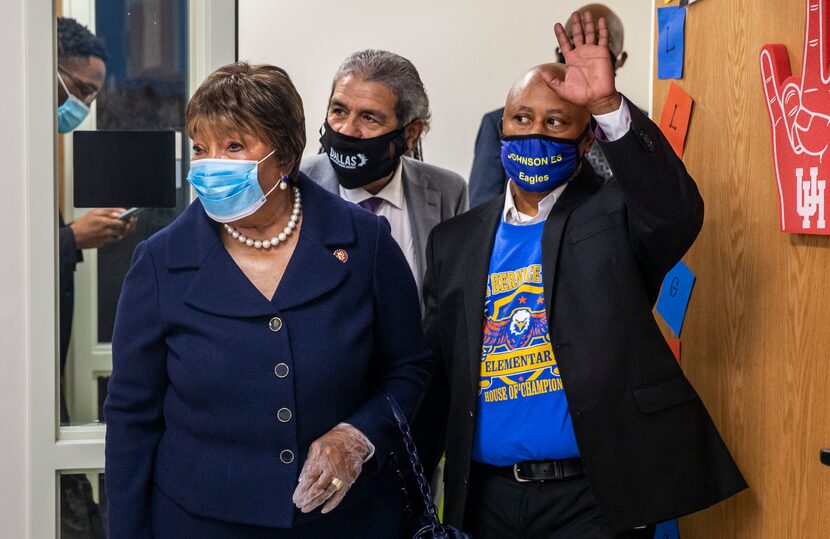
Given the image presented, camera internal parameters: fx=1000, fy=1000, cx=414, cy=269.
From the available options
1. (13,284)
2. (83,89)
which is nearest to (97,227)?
(13,284)

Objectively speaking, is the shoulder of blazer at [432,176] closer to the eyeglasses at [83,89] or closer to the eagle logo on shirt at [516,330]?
the eagle logo on shirt at [516,330]

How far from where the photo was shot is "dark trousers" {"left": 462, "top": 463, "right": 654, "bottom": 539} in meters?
2.01

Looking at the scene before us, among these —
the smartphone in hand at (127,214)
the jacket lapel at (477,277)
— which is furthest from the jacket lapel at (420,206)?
the smartphone in hand at (127,214)

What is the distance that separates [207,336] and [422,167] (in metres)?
1.06

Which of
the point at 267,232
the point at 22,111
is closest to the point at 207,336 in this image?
the point at 267,232

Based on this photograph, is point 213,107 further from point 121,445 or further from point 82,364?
point 82,364

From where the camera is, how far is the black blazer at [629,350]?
6.27 feet

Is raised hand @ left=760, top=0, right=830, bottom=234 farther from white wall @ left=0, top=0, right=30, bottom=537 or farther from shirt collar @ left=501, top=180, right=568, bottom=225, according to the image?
white wall @ left=0, top=0, right=30, bottom=537

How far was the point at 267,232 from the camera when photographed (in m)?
1.97

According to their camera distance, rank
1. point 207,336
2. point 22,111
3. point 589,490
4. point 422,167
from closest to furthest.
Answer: point 207,336 < point 589,490 < point 22,111 < point 422,167

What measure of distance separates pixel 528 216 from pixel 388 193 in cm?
52

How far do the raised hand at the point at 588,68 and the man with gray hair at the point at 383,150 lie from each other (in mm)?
631

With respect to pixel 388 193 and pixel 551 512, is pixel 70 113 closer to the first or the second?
pixel 388 193

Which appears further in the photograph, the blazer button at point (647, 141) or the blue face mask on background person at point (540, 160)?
the blue face mask on background person at point (540, 160)
